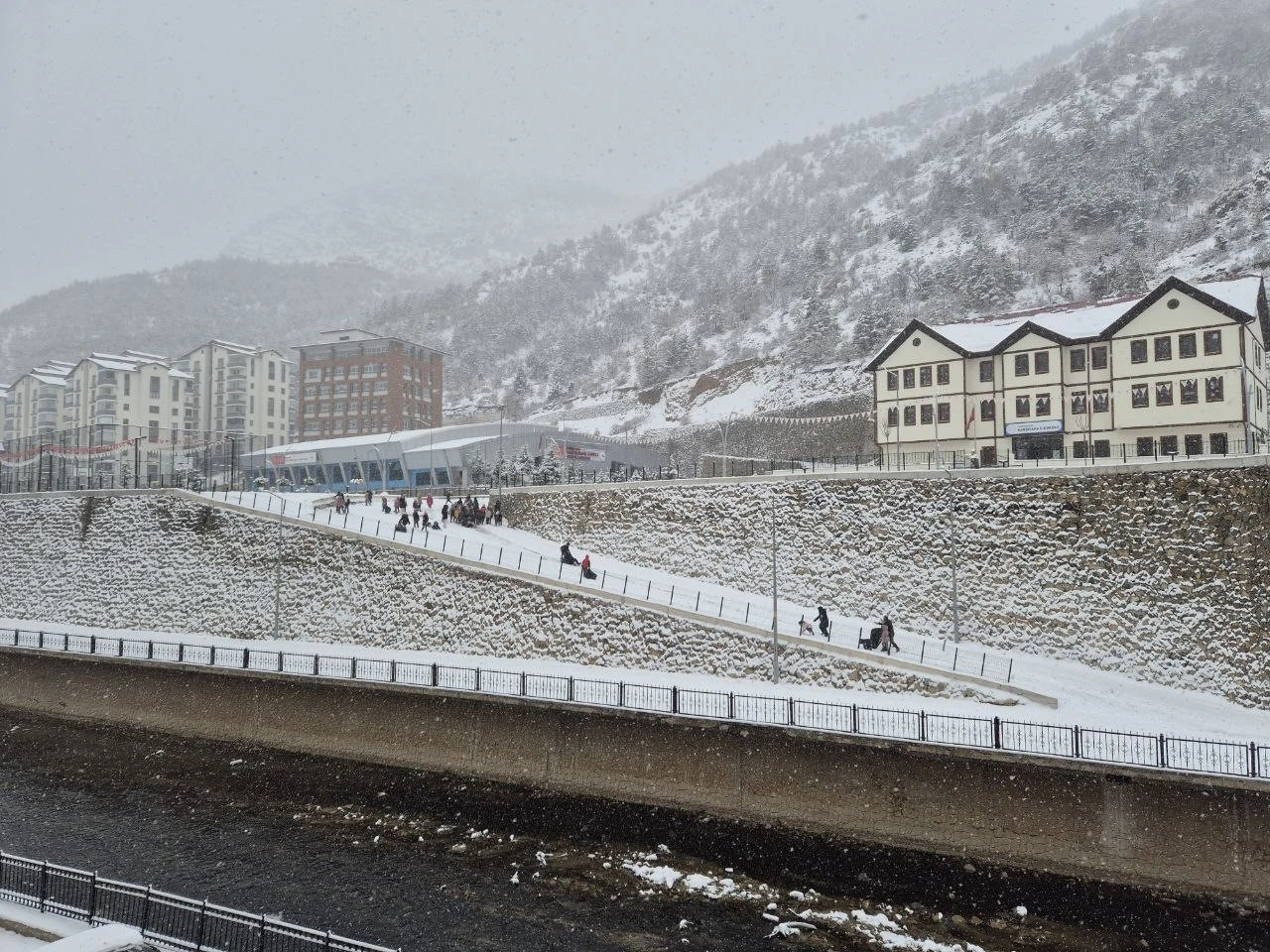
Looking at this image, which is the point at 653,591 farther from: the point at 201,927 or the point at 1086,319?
the point at 1086,319

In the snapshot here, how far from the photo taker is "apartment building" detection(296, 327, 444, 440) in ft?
318

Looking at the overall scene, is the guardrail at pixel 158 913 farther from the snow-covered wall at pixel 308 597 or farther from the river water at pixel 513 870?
the snow-covered wall at pixel 308 597

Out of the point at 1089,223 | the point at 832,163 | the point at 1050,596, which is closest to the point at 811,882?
the point at 1050,596

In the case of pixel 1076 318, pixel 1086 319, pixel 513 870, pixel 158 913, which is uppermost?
pixel 1076 318

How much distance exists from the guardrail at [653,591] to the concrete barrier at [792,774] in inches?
225

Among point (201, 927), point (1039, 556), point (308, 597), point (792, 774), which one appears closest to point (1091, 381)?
point (1039, 556)

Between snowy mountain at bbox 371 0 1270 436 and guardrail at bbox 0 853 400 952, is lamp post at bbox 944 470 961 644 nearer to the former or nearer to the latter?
guardrail at bbox 0 853 400 952

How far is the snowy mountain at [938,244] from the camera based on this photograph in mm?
Result: 90062

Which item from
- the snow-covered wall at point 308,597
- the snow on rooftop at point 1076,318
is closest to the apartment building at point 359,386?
the snow-covered wall at point 308,597

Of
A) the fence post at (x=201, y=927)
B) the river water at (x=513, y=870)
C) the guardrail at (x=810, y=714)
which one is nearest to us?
the fence post at (x=201, y=927)

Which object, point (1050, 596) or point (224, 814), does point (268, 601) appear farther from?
point (1050, 596)

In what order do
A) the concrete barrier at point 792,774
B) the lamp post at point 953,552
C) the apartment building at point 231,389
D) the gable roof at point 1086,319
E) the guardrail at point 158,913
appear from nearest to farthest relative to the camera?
the guardrail at point 158,913 < the concrete barrier at point 792,774 < the lamp post at point 953,552 < the gable roof at point 1086,319 < the apartment building at point 231,389

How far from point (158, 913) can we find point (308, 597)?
2586cm

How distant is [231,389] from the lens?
107 metres
